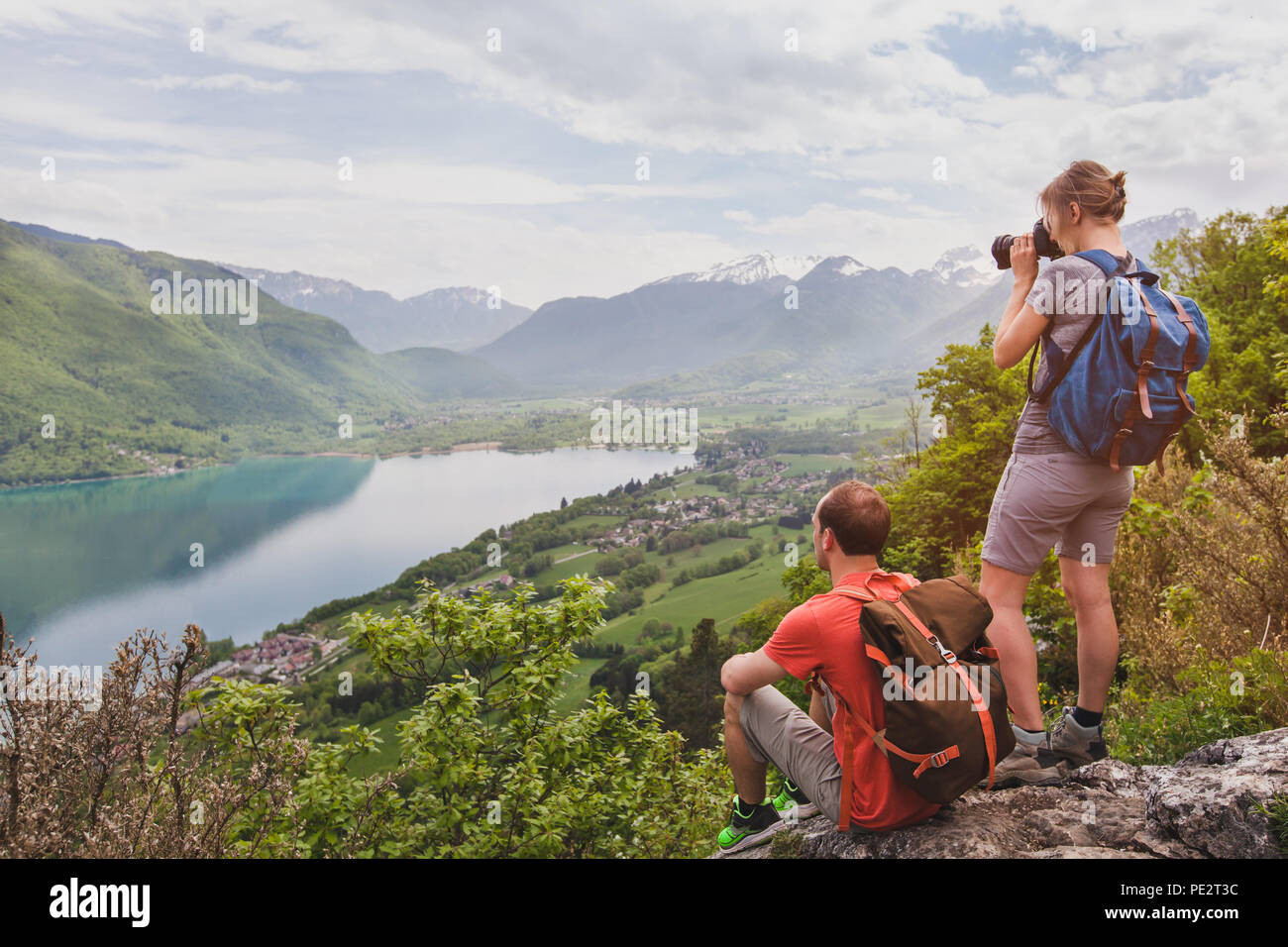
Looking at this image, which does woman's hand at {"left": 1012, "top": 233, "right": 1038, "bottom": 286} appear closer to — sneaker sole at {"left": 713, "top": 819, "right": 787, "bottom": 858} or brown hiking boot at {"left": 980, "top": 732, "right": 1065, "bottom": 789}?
brown hiking boot at {"left": 980, "top": 732, "right": 1065, "bottom": 789}

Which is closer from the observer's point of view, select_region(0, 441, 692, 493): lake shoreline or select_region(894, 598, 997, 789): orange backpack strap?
select_region(894, 598, 997, 789): orange backpack strap

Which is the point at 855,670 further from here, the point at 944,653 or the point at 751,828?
the point at 751,828

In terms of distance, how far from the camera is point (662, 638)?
37.0m

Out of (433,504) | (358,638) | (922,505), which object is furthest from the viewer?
(433,504)

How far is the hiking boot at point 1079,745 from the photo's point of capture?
285cm

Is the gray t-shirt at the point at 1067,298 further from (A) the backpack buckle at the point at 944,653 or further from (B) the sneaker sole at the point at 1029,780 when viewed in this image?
(B) the sneaker sole at the point at 1029,780

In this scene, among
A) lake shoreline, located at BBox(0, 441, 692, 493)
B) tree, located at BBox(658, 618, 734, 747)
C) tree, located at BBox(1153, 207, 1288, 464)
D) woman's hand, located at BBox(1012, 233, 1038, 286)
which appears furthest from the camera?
lake shoreline, located at BBox(0, 441, 692, 493)

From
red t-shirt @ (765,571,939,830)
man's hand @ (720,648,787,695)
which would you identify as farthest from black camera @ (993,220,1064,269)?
man's hand @ (720,648,787,695)

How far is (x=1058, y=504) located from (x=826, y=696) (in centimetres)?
113

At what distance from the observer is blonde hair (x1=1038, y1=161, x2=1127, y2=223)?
251 centimetres

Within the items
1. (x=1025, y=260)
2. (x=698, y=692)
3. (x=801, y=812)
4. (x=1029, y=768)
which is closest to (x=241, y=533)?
(x=698, y=692)
